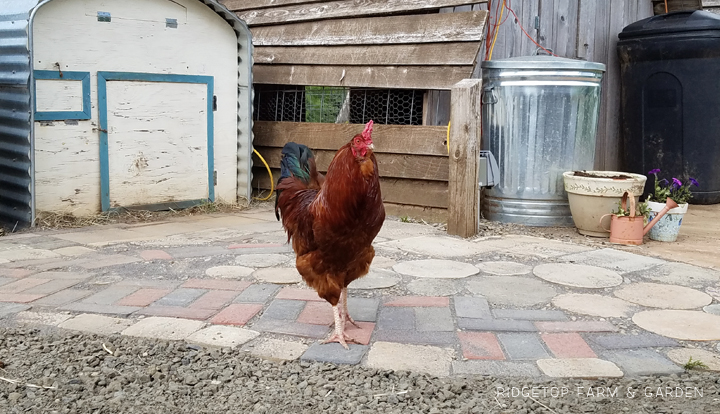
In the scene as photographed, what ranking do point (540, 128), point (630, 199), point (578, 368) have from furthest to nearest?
point (540, 128)
point (630, 199)
point (578, 368)

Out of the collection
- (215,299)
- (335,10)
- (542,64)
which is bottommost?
(215,299)

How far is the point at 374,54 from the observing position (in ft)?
20.2

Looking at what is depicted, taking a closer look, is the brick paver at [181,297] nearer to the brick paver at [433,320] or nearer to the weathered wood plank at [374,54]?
the brick paver at [433,320]

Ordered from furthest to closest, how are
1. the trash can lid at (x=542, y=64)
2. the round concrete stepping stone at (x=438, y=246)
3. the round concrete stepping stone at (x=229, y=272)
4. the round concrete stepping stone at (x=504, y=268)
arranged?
1. the trash can lid at (x=542, y=64)
2. the round concrete stepping stone at (x=438, y=246)
3. the round concrete stepping stone at (x=504, y=268)
4. the round concrete stepping stone at (x=229, y=272)

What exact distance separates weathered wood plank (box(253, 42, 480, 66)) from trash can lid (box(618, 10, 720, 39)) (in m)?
2.44

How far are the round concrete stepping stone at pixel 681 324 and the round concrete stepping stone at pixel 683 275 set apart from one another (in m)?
0.62

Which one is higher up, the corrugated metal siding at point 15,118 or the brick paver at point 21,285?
the corrugated metal siding at point 15,118

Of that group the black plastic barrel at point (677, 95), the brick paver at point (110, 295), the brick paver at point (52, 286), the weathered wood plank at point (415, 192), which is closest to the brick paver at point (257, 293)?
the brick paver at point (110, 295)

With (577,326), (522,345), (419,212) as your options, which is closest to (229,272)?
(522,345)

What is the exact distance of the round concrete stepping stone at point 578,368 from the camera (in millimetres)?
2486

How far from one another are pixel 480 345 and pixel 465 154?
2.41 m

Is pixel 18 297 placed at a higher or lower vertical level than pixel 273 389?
higher

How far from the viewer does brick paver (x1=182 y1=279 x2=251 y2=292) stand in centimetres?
363

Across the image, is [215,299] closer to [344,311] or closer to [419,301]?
[344,311]
